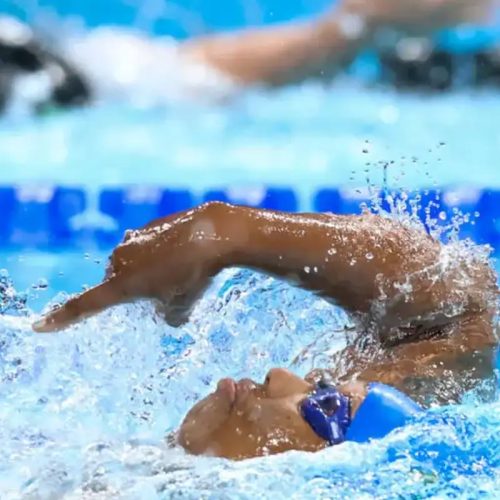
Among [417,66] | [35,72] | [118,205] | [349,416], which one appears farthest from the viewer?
[417,66]

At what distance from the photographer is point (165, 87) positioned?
5234 millimetres

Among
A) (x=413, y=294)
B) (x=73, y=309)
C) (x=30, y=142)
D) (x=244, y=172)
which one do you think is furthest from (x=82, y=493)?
(x=30, y=142)

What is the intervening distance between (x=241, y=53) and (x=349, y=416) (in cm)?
417

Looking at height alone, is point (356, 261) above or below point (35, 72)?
below

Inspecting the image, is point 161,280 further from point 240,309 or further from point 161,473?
point 240,309

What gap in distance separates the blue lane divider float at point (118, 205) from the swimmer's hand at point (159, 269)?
219 cm

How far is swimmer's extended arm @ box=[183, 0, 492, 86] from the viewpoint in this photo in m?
5.17

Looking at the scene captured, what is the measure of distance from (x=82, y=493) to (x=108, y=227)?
2337mm

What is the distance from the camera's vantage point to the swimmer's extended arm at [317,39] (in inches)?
204

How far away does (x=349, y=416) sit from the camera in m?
1.20

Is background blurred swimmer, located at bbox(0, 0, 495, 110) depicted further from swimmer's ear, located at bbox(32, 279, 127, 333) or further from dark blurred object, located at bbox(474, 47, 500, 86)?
swimmer's ear, located at bbox(32, 279, 127, 333)

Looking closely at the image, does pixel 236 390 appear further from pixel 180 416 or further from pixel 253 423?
pixel 180 416

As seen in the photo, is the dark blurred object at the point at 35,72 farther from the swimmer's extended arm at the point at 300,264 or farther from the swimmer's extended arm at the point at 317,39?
the swimmer's extended arm at the point at 300,264

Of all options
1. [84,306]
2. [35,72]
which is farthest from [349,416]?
[35,72]
